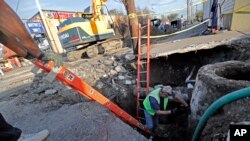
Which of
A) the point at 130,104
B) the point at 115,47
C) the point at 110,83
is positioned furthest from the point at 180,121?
the point at 115,47

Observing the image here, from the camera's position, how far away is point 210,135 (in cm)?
225

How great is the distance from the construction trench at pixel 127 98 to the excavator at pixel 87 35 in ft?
11.8

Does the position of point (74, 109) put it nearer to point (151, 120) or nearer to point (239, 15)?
point (151, 120)

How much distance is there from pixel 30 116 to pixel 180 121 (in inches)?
139

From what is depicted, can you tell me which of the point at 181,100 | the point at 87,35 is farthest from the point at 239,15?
the point at 87,35

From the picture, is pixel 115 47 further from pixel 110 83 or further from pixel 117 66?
pixel 110 83

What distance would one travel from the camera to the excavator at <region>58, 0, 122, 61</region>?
33.7 feet

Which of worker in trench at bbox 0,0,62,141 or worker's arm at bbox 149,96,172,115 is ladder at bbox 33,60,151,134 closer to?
worker in trench at bbox 0,0,62,141

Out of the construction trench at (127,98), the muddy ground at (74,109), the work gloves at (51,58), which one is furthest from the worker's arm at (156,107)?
the work gloves at (51,58)

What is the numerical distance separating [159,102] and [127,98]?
59.2 inches

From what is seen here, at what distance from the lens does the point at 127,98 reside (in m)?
5.59

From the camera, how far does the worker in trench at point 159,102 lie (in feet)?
13.7

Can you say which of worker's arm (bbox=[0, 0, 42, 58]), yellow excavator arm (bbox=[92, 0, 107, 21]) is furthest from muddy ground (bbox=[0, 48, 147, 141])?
yellow excavator arm (bbox=[92, 0, 107, 21])

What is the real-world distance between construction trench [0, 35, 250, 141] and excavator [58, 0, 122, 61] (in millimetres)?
3584
